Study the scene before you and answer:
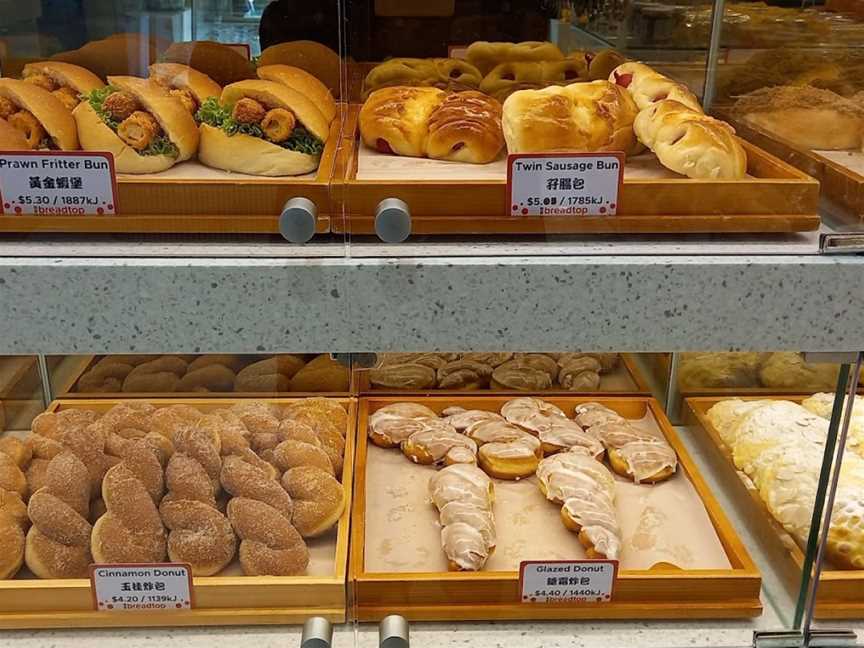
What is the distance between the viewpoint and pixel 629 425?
61.5 inches

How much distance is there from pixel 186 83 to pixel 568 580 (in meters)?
0.87

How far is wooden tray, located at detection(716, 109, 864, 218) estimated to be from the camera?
997mm

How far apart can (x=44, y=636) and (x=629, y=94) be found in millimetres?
1121

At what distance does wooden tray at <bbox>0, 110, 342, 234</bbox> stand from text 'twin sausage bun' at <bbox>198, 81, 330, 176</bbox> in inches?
0.8

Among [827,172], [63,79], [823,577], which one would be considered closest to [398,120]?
[63,79]

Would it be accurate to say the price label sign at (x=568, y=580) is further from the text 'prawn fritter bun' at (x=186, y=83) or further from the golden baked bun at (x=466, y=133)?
the text 'prawn fritter bun' at (x=186, y=83)

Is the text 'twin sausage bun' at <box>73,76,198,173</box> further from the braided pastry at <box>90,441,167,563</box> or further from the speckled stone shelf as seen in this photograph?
the braided pastry at <box>90,441,167,563</box>

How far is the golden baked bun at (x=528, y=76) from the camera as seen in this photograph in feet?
3.59

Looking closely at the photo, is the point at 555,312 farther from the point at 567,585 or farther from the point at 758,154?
the point at 567,585

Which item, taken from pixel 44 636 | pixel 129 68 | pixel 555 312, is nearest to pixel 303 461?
pixel 44 636

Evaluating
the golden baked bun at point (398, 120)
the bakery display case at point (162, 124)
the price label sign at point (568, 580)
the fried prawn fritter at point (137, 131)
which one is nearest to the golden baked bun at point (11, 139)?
the bakery display case at point (162, 124)

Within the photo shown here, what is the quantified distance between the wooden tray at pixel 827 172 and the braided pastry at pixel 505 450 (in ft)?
2.11

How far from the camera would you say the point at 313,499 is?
128 cm

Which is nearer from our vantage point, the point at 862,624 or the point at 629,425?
the point at 862,624
